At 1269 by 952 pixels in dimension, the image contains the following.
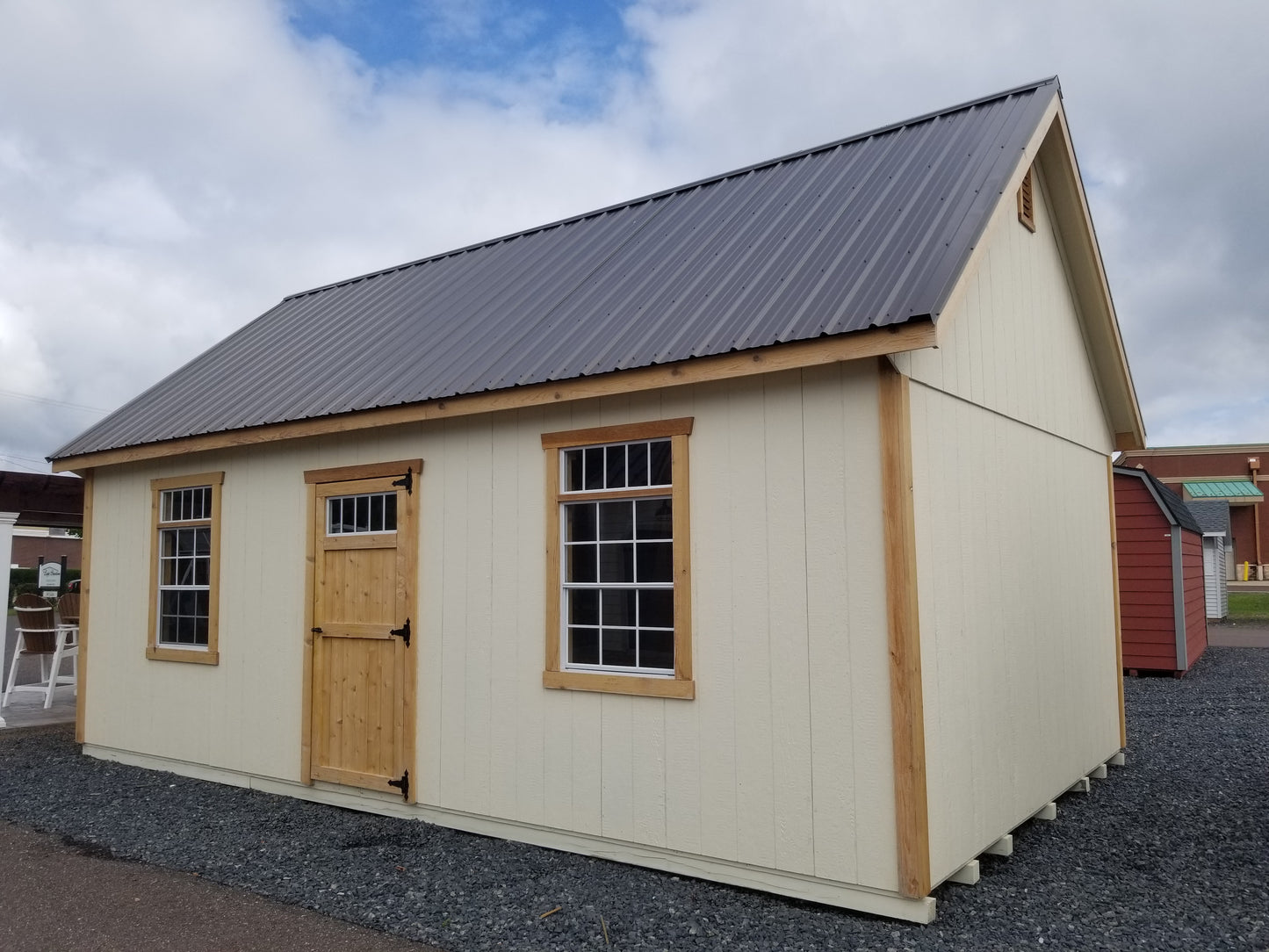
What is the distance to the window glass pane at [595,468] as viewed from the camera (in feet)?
20.6

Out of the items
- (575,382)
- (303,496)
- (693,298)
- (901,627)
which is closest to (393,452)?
(303,496)

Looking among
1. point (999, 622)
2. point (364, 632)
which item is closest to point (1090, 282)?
point (999, 622)

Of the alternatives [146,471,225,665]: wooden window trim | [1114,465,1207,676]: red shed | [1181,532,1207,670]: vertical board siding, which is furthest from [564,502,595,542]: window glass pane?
[1181,532,1207,670]: vertical board siding

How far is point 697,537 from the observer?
5.78m

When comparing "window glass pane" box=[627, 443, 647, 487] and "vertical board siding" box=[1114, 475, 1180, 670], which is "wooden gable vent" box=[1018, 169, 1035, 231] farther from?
"vertical board siding" box=[1114, 475, 1180, 670]

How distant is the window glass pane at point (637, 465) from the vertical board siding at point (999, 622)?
5.45 feet

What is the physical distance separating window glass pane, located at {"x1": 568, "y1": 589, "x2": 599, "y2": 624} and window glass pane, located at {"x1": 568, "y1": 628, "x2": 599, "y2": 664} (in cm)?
6

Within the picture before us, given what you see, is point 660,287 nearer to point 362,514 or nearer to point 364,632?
point 362,514

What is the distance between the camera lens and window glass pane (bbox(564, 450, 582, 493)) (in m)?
6.39

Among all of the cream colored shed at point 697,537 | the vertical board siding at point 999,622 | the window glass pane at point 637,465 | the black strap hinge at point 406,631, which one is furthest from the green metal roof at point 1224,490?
the black strap hinge at point 406,631

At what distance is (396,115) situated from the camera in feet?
37.8

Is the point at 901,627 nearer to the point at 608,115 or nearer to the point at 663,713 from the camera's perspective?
the point at 663,713

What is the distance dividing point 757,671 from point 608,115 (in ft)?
24.1

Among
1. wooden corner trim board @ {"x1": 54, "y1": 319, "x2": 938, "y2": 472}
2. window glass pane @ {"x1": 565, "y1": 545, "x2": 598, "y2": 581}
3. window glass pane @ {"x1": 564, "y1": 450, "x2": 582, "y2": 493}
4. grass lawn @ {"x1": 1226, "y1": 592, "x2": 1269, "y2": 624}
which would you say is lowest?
grass lawn @ {"x1": 1226, "y1": 592, "x2": 1269, "y2": 624}
